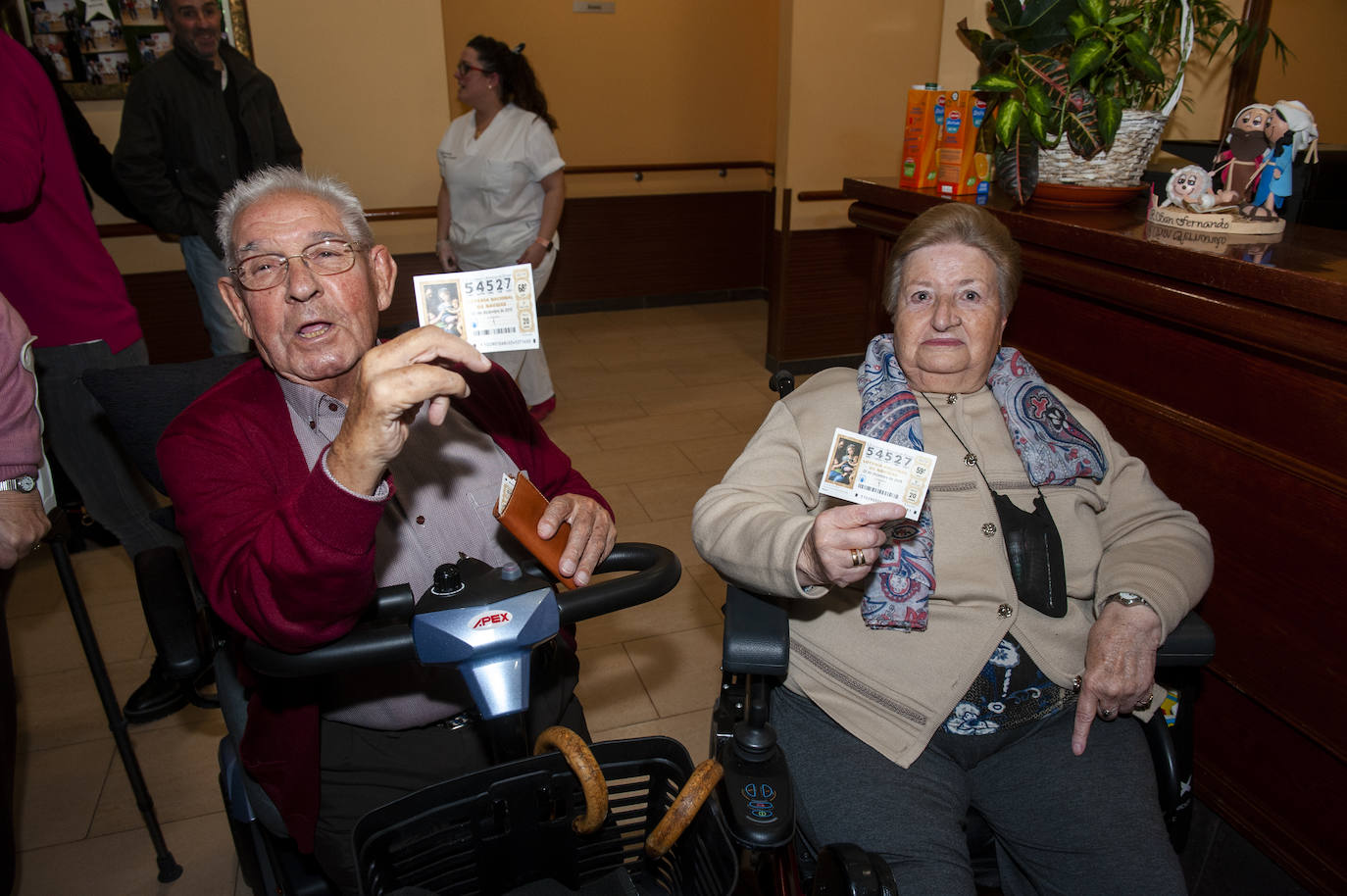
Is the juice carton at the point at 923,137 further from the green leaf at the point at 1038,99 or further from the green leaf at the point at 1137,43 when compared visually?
the green leaf at the point at 1137,43

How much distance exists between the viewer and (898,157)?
188 inches

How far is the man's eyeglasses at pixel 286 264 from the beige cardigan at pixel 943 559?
688 mm

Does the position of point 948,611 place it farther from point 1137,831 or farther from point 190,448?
point 190,448

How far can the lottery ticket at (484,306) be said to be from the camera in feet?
3.90

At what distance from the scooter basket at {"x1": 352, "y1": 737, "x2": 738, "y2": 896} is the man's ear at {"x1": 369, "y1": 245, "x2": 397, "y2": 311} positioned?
31.3 inches

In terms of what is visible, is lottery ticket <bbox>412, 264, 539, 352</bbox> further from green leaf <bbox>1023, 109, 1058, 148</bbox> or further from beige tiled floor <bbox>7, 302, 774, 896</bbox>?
green leaf <bbox>1023, 109, 1058, 148</bbox>

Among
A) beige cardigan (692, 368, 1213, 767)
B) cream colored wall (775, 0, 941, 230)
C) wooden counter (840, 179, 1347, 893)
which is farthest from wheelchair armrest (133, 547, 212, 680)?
cream colored wall (775, 0, 941, 230)

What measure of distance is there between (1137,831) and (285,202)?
1.60 m

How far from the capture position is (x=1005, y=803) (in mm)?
1381

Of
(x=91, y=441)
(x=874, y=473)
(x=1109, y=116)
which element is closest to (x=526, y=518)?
(x=874, y=473)

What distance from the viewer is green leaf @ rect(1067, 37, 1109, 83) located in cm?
195

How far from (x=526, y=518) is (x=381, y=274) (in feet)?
1.86

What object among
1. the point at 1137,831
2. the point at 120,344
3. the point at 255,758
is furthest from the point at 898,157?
the point at 255,758

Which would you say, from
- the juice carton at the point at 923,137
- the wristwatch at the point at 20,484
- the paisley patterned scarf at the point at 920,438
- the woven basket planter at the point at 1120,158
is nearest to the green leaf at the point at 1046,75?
the woven basket planter at the point at 1120,158
